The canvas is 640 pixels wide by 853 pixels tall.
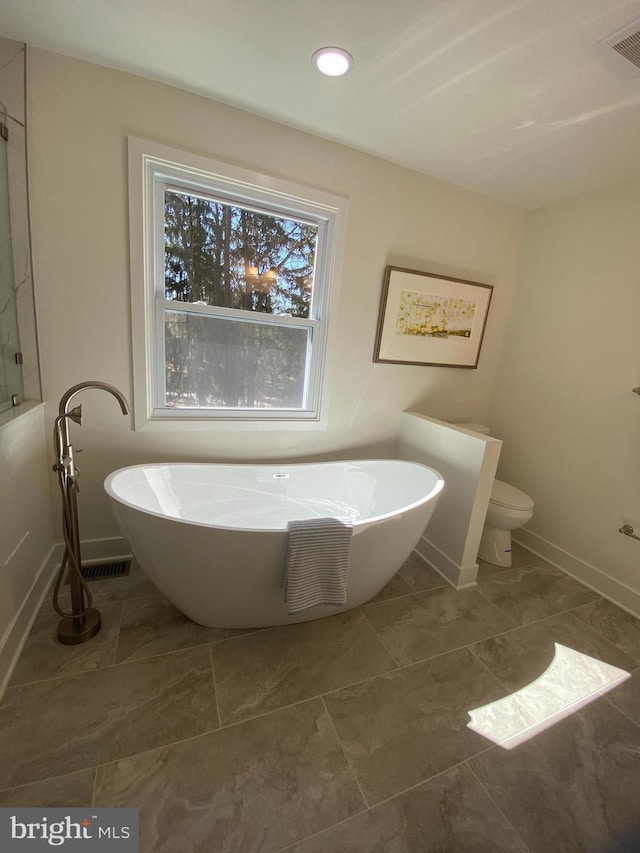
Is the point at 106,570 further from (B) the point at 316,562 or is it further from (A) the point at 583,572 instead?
(A) the point at 583,572

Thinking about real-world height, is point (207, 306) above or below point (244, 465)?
above

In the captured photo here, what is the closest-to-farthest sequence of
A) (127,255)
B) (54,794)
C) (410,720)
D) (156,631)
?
(54,794), (410,720), (156,631), (127,255)

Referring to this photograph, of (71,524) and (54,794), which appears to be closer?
(54,794)

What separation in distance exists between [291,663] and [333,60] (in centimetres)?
240

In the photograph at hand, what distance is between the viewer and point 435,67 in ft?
4.27

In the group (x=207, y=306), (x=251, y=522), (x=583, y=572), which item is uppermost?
(x=207, y=306)

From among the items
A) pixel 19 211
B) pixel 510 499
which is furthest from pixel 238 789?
pixel 19 211

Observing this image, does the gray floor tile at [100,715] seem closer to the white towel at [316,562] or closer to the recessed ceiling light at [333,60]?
the white towel at [316,562]

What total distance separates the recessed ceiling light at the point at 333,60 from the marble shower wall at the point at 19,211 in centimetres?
120

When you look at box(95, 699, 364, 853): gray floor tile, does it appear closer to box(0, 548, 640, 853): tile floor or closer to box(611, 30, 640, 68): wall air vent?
box(0, 548, 640, 853): tile floor

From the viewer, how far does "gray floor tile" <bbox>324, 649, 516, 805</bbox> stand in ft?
3.59

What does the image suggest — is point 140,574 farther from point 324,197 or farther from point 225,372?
point 324,197

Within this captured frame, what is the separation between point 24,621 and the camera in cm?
143

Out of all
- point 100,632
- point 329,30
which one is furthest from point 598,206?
point 100,632
